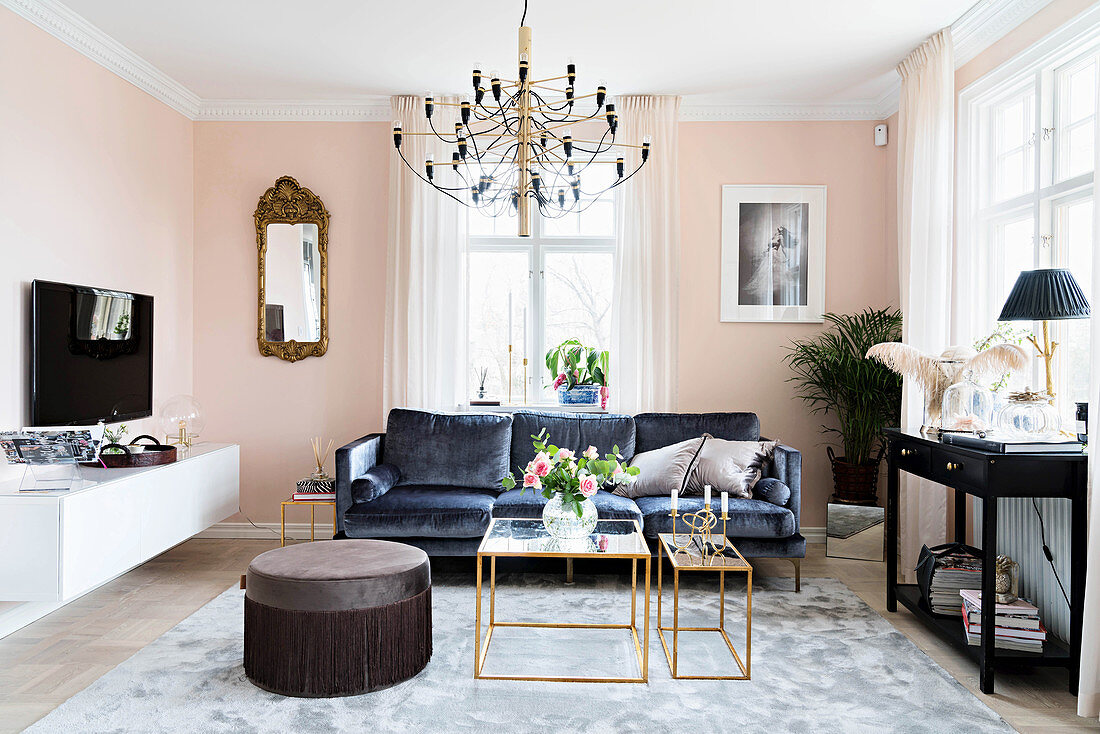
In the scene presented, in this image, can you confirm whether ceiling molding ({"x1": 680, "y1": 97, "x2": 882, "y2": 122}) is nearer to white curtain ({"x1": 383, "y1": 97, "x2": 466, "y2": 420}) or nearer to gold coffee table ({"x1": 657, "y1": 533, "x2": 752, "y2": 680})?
white curtain ({"x1": 383, "y1": 97, "x2": 466, "y2": 420})

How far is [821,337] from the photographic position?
506 centimetres

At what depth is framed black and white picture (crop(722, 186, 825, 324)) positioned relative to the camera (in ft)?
16.6

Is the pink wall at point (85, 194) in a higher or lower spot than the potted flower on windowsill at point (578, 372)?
higher

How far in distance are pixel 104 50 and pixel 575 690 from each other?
4053mm

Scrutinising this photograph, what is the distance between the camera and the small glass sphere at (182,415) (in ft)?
14.3

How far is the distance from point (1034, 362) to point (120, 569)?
14.2 ft

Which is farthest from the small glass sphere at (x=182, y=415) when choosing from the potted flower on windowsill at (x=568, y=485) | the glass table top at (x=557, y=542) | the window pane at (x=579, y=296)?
the potted flower on windowsill at (x=568, y=485)

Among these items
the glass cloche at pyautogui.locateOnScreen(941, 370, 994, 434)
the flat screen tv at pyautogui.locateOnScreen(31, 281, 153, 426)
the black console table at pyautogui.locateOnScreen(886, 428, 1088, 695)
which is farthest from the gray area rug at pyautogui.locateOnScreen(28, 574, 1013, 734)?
the flat screen tv at pyautogui.locateOnScreen(31, 281, 153, 426)

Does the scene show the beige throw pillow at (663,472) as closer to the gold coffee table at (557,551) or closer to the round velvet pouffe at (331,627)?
the gold coffee table at (557,551)

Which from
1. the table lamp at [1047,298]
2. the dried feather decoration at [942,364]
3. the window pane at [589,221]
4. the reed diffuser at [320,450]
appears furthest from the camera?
the window pane at [589,221]

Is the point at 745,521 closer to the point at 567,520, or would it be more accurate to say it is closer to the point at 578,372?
the point at 567,520

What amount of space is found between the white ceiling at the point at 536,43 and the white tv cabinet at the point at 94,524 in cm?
229

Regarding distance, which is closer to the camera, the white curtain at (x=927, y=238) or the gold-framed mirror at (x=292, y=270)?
the white curtain at (x=927, y=238)

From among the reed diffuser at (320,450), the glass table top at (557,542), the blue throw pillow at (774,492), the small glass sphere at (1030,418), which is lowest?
the glass table top at (557,542)
